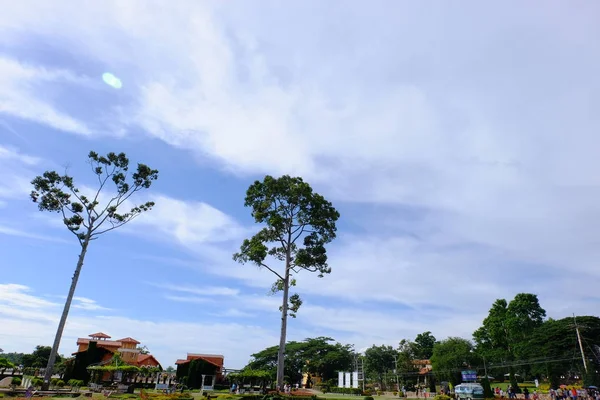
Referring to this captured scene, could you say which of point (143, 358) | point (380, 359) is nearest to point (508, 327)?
point (380, 359)

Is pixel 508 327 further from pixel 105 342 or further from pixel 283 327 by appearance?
pixel 105 342

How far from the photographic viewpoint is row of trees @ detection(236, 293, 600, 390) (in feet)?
161

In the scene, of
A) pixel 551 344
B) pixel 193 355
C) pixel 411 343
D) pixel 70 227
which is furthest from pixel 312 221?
pixel 411 343

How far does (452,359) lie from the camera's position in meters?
59.4

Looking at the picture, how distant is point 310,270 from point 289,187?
6955mm

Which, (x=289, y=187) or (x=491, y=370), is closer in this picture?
(x=289, y=187)

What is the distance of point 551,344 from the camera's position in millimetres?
49594

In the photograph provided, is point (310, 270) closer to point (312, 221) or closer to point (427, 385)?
point (312, 221)

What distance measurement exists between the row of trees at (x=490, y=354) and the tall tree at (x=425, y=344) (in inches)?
380

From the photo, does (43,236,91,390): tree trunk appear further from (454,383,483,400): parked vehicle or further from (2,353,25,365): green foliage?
(454,383,483,400): parked vehicle

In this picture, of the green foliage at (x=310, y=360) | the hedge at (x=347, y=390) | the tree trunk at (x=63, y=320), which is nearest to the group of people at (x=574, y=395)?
the hedge at (x=347, y=390)

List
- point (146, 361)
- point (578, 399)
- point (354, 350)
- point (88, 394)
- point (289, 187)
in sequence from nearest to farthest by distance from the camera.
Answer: point (88, 394) < point (289, 187) < point (578, 399) < point (146, 361) < point (354, 350)

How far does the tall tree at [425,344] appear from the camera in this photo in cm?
8462

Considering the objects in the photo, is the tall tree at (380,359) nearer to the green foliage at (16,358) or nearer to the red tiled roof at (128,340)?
the red tiled roof at (128,340)
